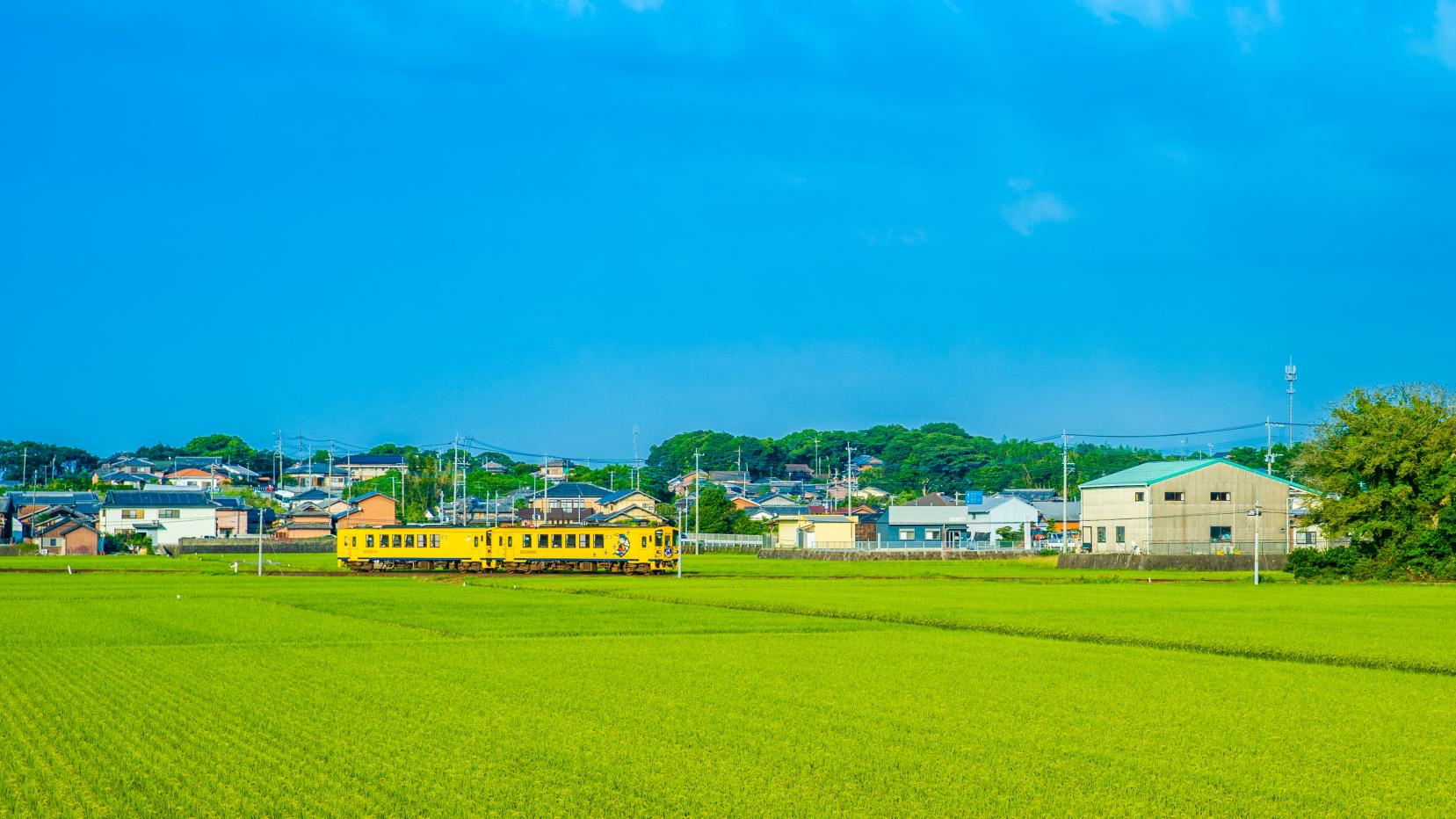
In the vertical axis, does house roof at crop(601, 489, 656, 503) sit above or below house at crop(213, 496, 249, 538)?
above

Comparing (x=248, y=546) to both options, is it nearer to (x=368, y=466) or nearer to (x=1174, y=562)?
(x=1174, y=562)

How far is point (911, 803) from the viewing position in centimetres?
995

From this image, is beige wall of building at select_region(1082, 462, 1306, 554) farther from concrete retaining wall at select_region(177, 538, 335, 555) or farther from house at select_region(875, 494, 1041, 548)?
concrete retaining wall at select_region(177, 538, 335, 555)

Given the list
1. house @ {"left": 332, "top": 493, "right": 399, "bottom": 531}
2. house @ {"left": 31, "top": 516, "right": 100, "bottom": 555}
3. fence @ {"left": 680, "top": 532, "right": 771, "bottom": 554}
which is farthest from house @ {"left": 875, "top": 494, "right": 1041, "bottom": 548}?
house @ {"left": 31, "top": 516, "right": 100, "bottom": 555}

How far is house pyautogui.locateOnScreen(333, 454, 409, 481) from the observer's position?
501 ft

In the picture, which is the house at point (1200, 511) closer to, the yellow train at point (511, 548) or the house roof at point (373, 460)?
the yellow train at point (511, 548)

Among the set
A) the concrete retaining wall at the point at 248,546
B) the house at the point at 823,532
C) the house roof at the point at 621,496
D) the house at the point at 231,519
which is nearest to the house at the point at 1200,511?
the house at the point at 823,532

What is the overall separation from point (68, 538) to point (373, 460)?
272 ft

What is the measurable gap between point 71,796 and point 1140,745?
8.55 meters

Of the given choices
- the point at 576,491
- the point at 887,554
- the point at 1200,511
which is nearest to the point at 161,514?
the point at 576,491

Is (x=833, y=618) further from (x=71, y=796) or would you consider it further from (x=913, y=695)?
(x=71, y=796)

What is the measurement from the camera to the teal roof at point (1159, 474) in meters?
61.4

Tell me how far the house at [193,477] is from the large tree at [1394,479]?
11394cm

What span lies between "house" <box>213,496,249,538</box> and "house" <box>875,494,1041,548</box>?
137 feet
